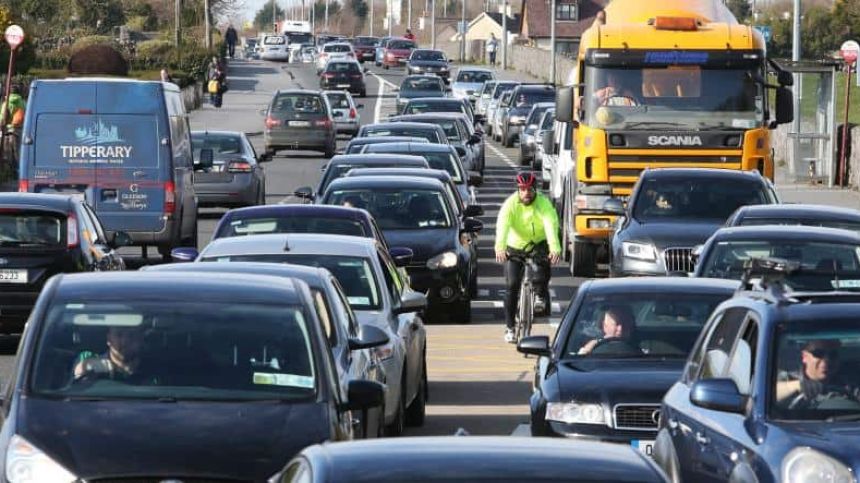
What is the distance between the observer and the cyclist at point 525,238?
66.6 feet

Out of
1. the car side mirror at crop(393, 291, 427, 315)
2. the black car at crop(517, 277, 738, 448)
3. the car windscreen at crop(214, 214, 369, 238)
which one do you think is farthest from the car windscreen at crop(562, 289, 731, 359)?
the car windscreen at crop(214, 214, 369, 238)

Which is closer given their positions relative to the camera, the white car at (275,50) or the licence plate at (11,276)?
the licence plate at (11,276)

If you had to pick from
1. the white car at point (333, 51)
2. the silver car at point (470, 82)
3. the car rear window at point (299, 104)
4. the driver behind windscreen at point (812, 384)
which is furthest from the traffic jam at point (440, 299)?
the white car at point (333, 51)

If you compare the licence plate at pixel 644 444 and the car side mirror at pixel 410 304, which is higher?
the car side mirror at pixel 410 304

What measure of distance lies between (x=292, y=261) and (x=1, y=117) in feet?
91.9

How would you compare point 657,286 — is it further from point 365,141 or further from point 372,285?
point 365,141

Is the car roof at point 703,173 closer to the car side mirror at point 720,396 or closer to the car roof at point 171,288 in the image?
the car roof at point 171,288

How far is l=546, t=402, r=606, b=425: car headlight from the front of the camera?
39.9ft

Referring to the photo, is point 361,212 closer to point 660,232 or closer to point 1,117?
point 660,232

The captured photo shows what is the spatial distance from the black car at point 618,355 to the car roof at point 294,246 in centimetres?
160

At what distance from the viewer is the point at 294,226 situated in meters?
18.4

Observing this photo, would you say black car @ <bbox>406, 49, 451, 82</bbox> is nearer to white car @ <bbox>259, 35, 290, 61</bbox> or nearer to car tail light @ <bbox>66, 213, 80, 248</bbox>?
white car @ <bbox>259, 35, 290, 61</bbox>

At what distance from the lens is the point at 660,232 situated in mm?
22812

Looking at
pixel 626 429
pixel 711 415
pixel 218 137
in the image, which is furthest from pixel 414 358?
pixel 218 137
